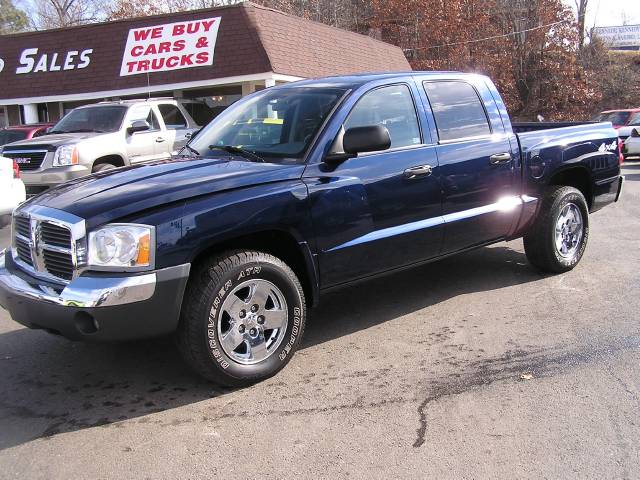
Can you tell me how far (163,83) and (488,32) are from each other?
2127 cm

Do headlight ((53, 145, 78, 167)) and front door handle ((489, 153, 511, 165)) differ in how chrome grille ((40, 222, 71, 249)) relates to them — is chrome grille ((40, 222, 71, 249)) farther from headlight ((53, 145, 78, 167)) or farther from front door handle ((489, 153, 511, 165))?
headlight ((53, 145, 78, 167))

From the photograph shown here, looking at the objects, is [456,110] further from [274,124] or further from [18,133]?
[18,133]

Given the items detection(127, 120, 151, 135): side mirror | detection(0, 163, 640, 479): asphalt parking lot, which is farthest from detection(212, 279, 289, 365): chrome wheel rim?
detection(127, 120, 151, 135): side mirror

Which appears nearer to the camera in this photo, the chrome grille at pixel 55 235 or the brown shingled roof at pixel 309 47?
the chrome grille at pixel 55 235

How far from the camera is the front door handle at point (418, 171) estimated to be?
14.6 feet

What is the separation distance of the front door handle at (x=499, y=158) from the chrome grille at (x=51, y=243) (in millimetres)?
3334

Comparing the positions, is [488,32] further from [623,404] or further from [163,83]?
[623,404]

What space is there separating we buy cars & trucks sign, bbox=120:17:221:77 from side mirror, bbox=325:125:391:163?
45.0 feet

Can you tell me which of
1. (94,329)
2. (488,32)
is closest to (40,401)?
(94,329)

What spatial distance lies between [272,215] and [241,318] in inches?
26.3

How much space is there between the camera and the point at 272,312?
383cm

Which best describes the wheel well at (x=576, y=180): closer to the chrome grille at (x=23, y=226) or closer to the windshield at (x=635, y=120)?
the chrome grille at (x=23, y=226)

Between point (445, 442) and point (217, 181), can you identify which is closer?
point (445, 442)

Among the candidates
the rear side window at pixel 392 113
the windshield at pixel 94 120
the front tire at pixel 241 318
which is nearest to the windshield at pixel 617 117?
the windshield at pixel 94 120
